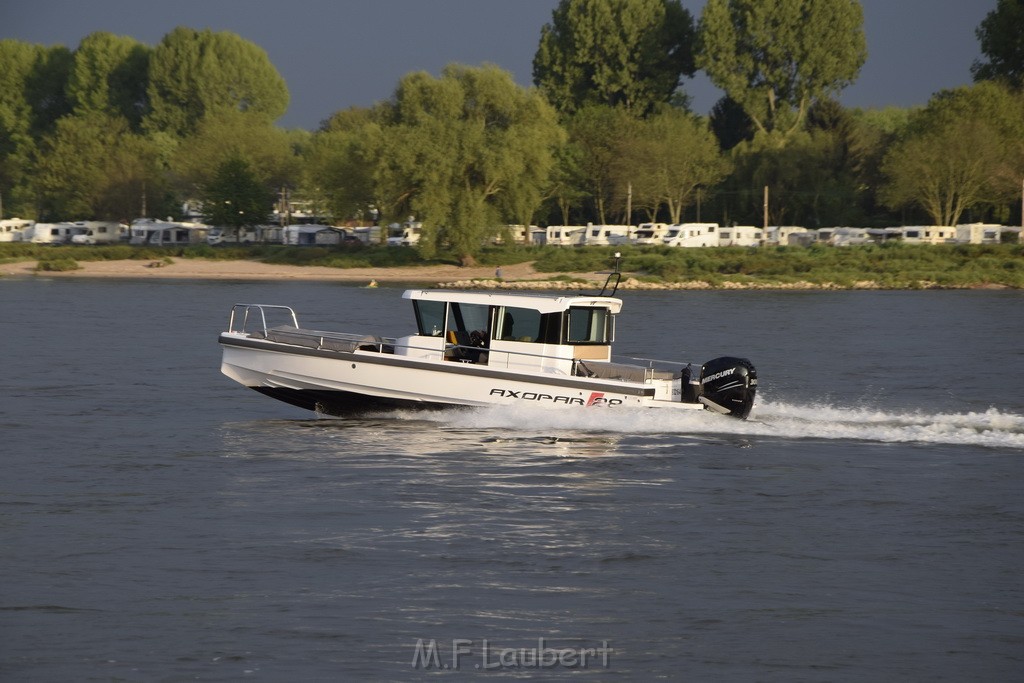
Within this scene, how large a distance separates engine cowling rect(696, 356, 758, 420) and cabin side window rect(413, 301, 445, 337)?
14.7ft

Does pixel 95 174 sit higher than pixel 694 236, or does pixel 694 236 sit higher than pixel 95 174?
pixel 95 174

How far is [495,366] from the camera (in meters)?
21.5

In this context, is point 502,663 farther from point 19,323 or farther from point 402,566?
point 19,323

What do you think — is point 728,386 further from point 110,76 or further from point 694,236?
point 110,76

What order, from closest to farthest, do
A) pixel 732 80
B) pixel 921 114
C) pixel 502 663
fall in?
pixel 502 663 → pixel 921 114 → pixel 732 80

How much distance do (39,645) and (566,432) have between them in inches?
442

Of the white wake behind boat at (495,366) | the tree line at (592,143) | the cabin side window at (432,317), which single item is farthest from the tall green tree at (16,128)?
the cabin side window at (432,317)

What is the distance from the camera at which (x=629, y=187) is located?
94.4 meters

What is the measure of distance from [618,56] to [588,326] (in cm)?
9689

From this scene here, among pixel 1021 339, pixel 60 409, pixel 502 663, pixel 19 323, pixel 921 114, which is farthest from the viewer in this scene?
pixel 921 114

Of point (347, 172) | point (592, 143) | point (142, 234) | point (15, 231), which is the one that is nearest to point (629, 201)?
point (592, 143)

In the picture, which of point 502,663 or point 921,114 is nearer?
point 502,663

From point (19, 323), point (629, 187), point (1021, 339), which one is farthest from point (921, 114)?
point (19, 323)

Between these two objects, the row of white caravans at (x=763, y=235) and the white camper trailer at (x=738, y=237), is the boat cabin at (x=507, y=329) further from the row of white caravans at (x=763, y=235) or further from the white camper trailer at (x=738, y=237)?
the white camper trailer at (x=738, y=237)
